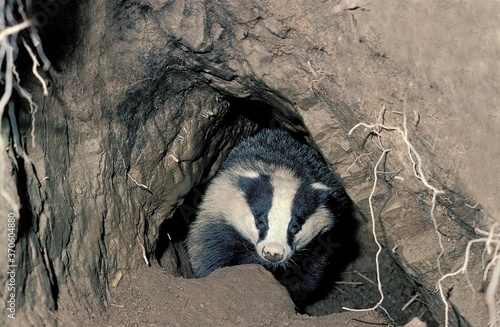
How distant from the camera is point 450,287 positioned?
115 inches

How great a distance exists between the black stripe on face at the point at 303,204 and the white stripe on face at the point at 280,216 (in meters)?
0.04

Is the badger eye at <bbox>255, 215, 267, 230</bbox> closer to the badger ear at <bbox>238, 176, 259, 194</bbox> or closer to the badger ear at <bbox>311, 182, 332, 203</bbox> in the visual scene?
the badger ear at <bbox>238, 176, 259, 194</bbox>

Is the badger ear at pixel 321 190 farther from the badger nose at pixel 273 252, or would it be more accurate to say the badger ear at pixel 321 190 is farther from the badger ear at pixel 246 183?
the badger nose at pixel 273 252

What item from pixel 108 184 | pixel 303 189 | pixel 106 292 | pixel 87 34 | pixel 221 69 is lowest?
pixel 303 189

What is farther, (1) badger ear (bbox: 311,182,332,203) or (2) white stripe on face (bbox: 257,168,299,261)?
(1) badger ear (bbox: 311,182,332,203)

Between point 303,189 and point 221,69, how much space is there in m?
1.42

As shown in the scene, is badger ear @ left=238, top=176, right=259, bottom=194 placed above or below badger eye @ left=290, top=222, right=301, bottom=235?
above

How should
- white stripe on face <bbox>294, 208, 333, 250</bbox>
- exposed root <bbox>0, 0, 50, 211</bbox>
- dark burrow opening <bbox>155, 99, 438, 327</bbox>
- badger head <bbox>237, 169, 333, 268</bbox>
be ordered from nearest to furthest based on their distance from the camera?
1. exposed root <bbox>0, 0, 50, 211</bbox>
2. badger head <bbox>237, 169, 333, 268</bbox>
3. white stripe on face <bbox>294, 208, 333, 250</bbox>
4. dark burrow opening <bbox>155, 99, 438, 327</bbox>

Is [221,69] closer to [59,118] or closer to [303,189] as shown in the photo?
[59,118]

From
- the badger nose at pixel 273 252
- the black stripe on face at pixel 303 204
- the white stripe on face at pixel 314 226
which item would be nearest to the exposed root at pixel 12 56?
the badger nose at pixel 273 252

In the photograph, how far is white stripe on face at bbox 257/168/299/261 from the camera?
3941mm

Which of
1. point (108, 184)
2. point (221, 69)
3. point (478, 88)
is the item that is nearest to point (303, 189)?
point (221, 69)

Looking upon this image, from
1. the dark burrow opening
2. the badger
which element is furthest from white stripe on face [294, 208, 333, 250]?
the dark burrow opening

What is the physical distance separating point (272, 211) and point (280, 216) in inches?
2.9
